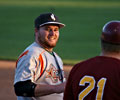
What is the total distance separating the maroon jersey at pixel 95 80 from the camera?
122 inches

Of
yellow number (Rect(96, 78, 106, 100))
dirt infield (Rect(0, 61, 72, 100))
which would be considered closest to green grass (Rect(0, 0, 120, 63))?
dirt infield (Rect(0, 61, 72, 100))

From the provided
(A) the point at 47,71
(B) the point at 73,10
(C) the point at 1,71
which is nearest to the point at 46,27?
(A) the point at 47,71

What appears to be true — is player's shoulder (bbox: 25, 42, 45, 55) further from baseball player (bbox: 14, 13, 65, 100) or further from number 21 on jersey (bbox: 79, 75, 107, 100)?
number 21 on jersey (bbox: 79, 75, 107, 100)

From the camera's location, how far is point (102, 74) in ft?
10.4

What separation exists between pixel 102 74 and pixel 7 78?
24.2 feet

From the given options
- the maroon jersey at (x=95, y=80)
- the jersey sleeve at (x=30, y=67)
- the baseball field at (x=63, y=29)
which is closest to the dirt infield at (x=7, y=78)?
the baseball field at (x=63, y=29)

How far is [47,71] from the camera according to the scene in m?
4.23

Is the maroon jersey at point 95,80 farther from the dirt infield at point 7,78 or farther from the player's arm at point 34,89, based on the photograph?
the dirt infield at point 7,78

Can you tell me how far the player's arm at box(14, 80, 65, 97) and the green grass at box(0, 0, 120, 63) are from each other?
8.11m

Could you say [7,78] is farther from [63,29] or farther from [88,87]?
[63,29]

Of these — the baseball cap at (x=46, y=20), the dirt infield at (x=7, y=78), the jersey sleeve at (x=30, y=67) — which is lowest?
the dirt infield at (x=7, y=78)

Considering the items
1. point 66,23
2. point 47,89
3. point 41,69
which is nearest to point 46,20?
point 41,69

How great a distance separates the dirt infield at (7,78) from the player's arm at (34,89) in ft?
15.1

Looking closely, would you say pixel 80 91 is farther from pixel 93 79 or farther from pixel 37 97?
pixel 37 97
